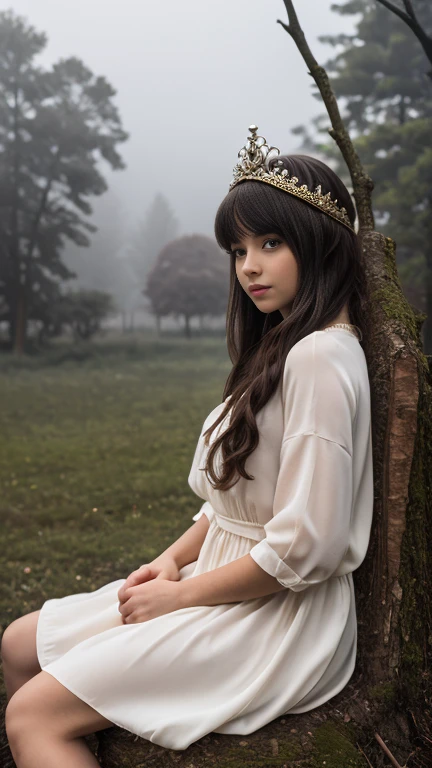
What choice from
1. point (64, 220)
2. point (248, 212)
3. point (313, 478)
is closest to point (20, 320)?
point (64, 220)

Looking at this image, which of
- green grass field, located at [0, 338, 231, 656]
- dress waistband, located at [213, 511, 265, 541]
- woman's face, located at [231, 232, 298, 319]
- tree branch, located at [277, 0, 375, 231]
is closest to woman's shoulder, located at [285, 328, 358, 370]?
woman's face, located at [231, 232, 298, 319]

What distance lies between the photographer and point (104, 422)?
24.4 ft

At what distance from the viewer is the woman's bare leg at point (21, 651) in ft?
5.21

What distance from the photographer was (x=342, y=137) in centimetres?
213

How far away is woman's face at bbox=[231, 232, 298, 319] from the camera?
142cm

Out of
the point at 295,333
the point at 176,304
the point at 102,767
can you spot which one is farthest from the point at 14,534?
the point at 176,304

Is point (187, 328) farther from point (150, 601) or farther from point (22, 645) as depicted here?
point (150, 601)

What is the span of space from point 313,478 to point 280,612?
32 cm

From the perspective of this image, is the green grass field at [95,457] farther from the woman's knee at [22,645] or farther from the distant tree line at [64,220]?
the woman's knee at [22,645]

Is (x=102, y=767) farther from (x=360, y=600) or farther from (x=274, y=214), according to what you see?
(x=274, y=214)

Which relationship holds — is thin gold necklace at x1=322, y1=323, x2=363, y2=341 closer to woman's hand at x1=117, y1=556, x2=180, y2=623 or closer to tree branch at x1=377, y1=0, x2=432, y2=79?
woman's hand at x1=117, y1=556, x2=180, y2=623

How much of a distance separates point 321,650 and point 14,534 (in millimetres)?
3339

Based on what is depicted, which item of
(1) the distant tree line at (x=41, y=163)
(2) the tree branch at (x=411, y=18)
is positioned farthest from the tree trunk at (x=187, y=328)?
(2) the tree branch at (x=411, y=18)

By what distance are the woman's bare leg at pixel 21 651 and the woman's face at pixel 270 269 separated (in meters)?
0.97
